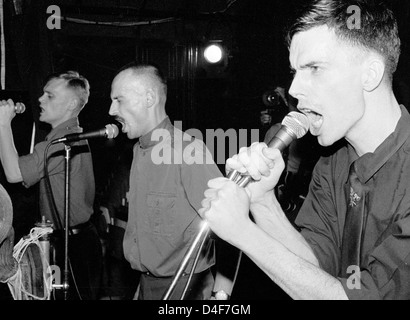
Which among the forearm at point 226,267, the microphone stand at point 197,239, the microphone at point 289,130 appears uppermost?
the microphone at point 289,130

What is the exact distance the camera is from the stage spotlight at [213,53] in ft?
22.9

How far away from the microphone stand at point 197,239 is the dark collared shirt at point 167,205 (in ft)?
4.59

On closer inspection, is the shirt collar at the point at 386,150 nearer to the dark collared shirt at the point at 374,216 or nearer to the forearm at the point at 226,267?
the dark collared shirt at the point at 374,216

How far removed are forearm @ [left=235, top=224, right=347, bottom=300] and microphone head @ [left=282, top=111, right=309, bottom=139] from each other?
373mm

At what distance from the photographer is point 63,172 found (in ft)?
13.0

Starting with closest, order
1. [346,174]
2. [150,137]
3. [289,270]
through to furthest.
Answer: [289,270] < [346,174] < [150,137]

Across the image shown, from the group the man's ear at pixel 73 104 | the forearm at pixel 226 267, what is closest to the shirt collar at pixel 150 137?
the forearm at pixel 226 267

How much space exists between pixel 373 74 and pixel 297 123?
1.15 feet

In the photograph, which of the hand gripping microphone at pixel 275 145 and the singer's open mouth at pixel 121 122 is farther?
the singer's open mouth at pixel 121 122

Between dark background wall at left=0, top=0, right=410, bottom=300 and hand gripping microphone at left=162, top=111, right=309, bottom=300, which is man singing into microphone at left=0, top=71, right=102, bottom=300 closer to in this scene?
dark background wall at left=0, top=0, right=410, bottom=300

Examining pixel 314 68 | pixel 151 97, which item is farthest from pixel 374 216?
pixel 151 97

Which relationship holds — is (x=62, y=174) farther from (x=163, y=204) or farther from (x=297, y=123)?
(x=297, y=123)

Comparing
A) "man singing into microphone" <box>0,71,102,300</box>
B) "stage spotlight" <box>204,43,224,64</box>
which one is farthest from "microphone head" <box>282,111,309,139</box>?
"stage spotlight" <box>204,43,224,64</box>

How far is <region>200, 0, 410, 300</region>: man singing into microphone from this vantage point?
1.38 metres
